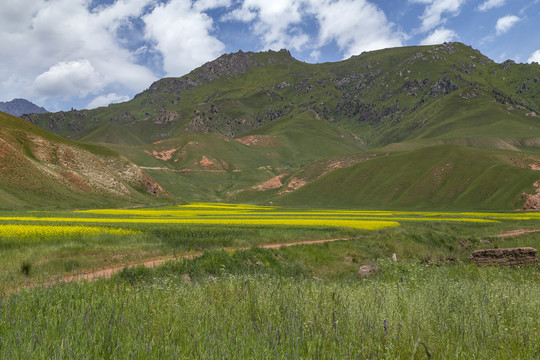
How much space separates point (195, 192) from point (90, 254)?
523 ft

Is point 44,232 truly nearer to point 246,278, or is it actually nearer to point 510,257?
point 246,278

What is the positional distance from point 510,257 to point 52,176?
9496cm

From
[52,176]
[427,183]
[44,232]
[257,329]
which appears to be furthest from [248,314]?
[427,183]

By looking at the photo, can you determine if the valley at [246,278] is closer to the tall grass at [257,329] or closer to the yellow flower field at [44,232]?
the tall grass at [257,329]

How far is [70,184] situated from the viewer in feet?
278

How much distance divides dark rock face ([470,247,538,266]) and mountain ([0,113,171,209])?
7477 centimetres

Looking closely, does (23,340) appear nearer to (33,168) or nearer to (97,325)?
(97,325)

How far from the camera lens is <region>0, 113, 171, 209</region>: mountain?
7194 centimetres

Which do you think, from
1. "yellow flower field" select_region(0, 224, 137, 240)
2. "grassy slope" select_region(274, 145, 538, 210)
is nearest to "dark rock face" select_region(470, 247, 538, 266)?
"yellow flower field" select_region(0, 224, 137, 240)

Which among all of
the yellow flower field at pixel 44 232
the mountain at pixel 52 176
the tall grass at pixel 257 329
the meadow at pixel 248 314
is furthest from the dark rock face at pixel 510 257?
the mountain at pixel 52 176

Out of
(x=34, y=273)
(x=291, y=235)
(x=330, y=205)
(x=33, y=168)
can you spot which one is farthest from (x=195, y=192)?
(x=34, y=273)

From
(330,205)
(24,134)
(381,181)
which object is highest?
(24,134)

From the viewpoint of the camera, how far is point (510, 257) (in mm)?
19844

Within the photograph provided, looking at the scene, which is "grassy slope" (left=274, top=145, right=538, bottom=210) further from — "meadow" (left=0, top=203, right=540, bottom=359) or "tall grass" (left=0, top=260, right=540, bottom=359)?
"tall grass" (left=0, top=260, right=540, bottom=359)
